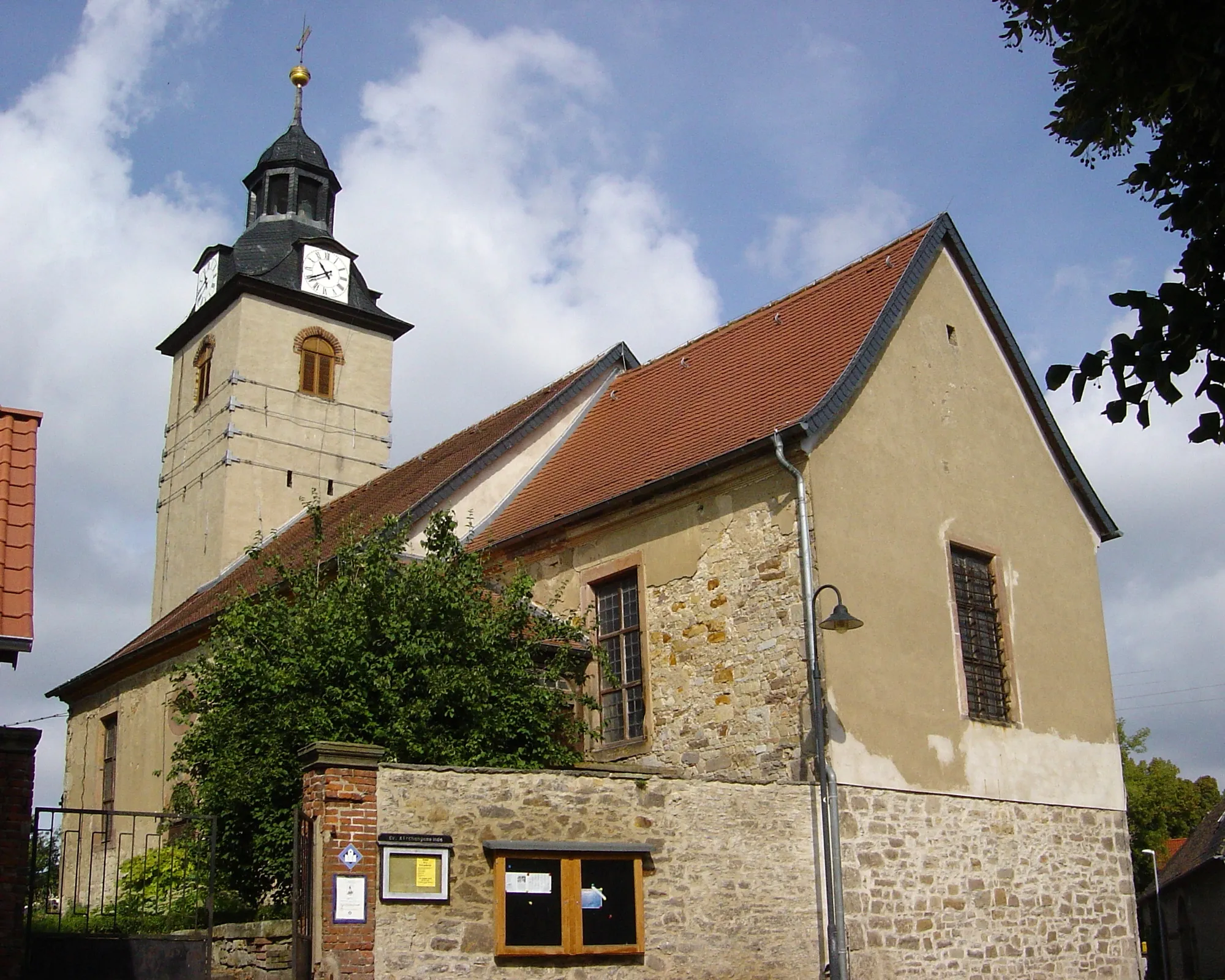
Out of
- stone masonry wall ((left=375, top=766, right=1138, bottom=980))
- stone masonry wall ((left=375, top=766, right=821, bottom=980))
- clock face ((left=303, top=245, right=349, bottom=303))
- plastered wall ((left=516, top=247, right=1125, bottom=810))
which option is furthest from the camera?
clock face ((left=303, top=245, right=349, bottom=303))

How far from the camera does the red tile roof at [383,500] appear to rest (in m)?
19.5

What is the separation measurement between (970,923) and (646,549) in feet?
17.1

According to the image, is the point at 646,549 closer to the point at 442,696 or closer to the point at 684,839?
the point at 442,696

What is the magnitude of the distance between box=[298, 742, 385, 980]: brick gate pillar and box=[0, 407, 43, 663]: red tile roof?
7.13 ft

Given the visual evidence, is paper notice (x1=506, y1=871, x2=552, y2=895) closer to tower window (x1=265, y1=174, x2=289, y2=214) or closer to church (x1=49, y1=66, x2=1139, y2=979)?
church (x1=49, y1=66, x2=1139, y2=979)

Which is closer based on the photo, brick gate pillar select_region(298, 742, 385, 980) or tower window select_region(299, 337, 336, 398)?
brick gate pillar select_region(298, 742, 385, 980)

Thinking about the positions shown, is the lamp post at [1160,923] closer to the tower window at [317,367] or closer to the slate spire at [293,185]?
the tower window at [317,367]

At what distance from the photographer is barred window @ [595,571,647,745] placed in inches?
602

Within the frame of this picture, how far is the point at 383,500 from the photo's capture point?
2220 cm

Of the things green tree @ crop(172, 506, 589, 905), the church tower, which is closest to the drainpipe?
green tree @ crop(172, 506, 589, 905)

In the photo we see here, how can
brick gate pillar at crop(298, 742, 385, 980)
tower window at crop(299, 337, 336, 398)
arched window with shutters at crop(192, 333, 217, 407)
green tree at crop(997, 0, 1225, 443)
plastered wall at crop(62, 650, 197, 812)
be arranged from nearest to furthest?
green tree at crop(997, 0, 1225, 443), brick gate pillar at crop(298, 742, 385, 980), plastered wall at crop(62, 650, 197, 812), tower window at crop(299, 337, 336, 398), arched window with shutters at crop(192, 333, 217, 407)

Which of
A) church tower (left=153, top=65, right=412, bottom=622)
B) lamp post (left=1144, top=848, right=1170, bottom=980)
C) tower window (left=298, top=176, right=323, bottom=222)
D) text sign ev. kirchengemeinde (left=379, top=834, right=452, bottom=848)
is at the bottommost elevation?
lamp post (left=1144, top=848, right=1170, bottom=980)

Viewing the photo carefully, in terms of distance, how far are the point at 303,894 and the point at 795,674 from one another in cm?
539

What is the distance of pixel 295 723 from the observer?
1262 cm
